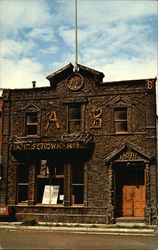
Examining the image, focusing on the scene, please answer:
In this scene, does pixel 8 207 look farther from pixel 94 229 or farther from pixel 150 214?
pixel 150 214

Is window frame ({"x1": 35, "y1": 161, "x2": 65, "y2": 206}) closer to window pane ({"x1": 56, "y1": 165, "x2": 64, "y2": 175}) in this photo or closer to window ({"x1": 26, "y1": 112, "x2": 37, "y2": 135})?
window pane ({"x1": 56, "y1": 165, "x2": 64, "y2": 175})

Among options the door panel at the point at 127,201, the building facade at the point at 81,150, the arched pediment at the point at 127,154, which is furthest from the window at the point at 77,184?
the door panel at the point at 127,201

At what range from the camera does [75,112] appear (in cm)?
2284

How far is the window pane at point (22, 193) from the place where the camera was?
75.3 ft

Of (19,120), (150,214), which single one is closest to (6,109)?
(19,120)

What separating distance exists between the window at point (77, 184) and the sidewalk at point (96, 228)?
65.0 inches

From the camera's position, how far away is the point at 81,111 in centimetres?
2253

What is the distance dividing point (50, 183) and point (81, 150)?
2.95 metres

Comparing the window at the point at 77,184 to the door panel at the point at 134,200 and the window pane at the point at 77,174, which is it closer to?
the window pane at the point at 77,174

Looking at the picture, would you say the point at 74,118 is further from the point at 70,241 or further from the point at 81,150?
the point at 70,241

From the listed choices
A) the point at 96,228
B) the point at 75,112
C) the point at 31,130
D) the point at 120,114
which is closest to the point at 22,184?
the point at 31,130

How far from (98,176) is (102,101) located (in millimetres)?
4625

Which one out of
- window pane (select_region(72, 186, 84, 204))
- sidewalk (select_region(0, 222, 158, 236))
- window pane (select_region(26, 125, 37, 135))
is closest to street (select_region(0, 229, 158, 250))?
sidewalk (select_region(0, 222, 158, 236))

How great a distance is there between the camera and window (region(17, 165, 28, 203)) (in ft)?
75.2
